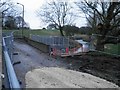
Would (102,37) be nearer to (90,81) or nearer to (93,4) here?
(93,4)

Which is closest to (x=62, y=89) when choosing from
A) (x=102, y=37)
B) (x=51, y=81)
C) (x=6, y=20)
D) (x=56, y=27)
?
(x=51, y=81)

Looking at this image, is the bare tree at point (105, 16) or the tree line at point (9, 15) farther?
the tree line at point (9, 15)

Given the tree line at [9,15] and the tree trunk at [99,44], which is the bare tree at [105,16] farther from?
the tree line at [9,15]

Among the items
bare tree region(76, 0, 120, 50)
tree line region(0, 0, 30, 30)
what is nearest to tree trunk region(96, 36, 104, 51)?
bare tree region(76, 0, 120, 50)

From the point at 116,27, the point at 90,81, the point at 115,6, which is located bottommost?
the point at 90,81

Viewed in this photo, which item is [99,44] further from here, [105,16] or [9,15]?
→ [9,15]

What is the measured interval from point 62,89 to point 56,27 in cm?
4924

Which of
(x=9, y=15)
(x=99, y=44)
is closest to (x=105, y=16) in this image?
(x=99, y=44)

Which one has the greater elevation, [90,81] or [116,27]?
[116,27]

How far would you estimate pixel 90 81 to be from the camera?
380 inches

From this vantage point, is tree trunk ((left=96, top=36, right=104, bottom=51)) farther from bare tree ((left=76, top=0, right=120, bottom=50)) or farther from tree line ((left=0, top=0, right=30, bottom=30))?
tree line ((left=0, top=0, right=30, bottom=30))

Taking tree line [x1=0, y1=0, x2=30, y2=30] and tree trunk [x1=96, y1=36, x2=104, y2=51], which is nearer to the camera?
tree trunk [x1=96, y1=36, x2=104, y2=51]

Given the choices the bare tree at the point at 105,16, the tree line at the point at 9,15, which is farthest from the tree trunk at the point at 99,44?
the tree line at the point at 9,15

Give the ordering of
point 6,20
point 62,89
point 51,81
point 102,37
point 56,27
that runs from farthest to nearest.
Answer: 1. point 6,20
2. point 56,27
3. point 102,37
4. point 51,81
5. point 62,89
